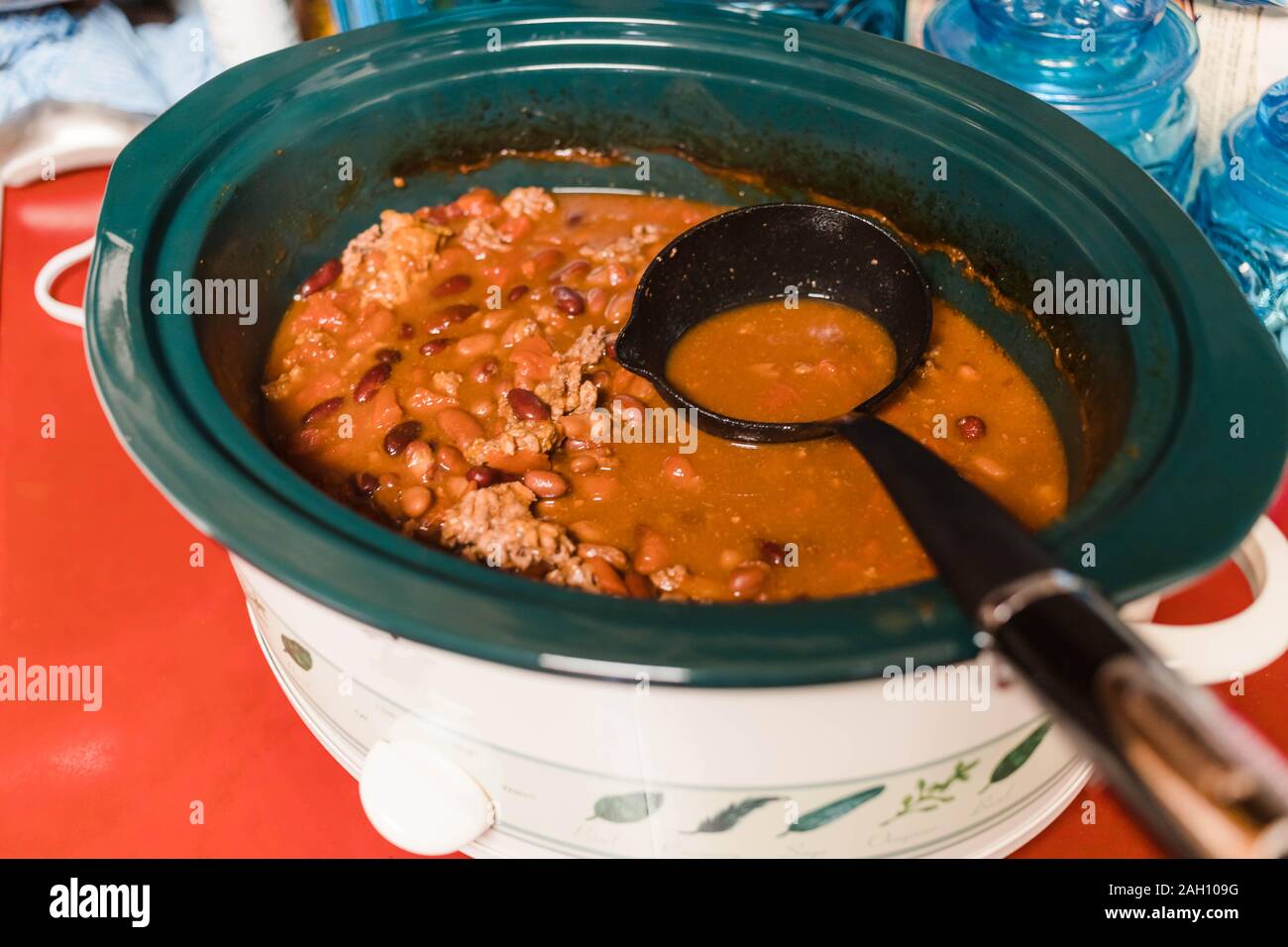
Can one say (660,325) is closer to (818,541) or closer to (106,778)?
(818,541)

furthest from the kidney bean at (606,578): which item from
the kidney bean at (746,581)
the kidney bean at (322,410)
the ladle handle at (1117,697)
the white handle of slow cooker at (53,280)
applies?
the white handle of slow cooker at (53,280)

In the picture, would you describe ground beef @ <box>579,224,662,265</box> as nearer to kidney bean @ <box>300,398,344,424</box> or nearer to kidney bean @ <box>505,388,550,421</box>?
kidney bean @ <box>505,388,550,421</box>

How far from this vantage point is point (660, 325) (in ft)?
6.70

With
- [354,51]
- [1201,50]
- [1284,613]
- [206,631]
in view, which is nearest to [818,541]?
[1284,613]

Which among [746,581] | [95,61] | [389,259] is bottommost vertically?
[746,581]

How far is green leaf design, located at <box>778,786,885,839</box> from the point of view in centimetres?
137

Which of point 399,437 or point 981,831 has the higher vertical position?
point 399,437

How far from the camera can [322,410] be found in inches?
76.1

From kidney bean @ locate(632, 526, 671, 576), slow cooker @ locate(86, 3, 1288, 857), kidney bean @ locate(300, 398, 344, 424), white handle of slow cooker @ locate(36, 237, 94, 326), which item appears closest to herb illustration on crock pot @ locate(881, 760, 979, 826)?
slow cooker @ locate(86, 3, 1288, 857)

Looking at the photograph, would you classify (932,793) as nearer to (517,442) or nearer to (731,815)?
(731,815)

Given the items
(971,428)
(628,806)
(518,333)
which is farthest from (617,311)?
(628,806)

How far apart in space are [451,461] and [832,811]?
2.75 feet

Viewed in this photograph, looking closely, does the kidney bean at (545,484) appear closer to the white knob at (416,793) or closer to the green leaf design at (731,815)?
the white knob at (416,793)

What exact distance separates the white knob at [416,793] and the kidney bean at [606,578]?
0.31 metres
